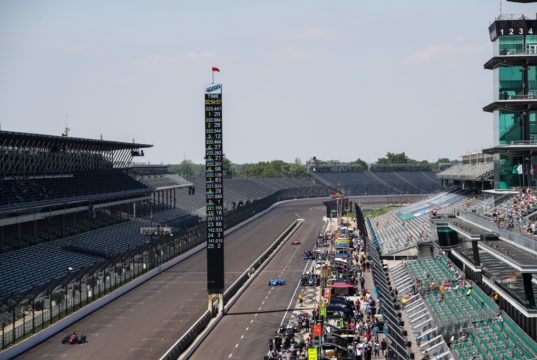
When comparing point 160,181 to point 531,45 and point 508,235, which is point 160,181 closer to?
point 531,45

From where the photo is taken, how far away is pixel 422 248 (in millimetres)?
67125

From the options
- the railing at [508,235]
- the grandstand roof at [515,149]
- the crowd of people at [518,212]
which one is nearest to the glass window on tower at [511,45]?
the grandstand roof at [515,149]

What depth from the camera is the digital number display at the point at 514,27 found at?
58.3 meters

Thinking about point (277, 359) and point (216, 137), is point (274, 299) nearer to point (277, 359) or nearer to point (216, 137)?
point (216, 137)

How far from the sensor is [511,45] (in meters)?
58.2

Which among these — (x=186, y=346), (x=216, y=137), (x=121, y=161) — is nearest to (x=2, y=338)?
(x=186, y=346)

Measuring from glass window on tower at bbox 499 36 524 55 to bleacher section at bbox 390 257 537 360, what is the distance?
18.7m

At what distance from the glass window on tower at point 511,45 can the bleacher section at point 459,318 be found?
18.7m

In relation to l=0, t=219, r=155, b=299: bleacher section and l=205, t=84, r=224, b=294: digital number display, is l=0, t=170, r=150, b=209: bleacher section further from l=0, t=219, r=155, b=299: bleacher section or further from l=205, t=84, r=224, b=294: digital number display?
l=205, t=84, r=224, b=294: digital number display

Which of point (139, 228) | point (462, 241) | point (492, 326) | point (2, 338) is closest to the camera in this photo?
point (492, 326)

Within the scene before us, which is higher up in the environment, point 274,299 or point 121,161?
point 121,161

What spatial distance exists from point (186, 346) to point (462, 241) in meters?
22.8

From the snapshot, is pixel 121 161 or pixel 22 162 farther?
pixel 121 161

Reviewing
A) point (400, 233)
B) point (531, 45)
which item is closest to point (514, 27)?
point (531, 45)
